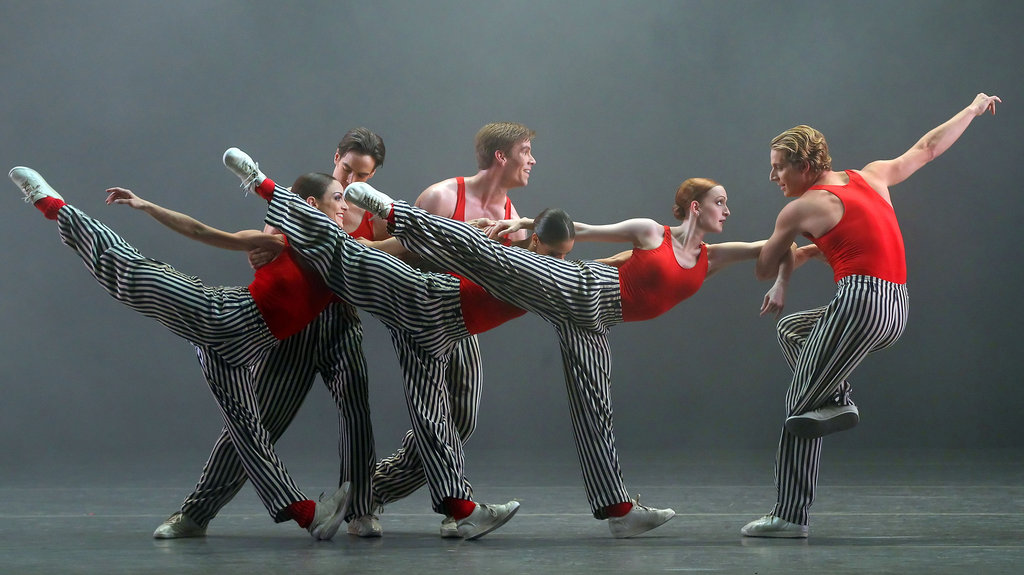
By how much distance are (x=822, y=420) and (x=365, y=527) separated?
4.90 feet

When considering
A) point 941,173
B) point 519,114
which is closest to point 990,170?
point 941,173

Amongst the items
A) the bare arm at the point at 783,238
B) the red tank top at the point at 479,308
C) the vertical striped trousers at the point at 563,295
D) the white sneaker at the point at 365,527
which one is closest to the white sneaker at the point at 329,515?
the white sneaker at the point at 365,527

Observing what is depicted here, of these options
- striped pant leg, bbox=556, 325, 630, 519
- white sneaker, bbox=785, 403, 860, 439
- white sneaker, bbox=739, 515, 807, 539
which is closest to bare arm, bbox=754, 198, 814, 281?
white sneaker, bbox=785, 403, 860, 439

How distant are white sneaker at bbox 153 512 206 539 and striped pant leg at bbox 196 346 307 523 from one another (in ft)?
1.06

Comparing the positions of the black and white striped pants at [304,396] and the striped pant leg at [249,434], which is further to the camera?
the black and white striped pants at [304,396]

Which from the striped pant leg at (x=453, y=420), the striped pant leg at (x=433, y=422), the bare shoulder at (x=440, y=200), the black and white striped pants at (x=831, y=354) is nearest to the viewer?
the black and white striped pants at (x=831, y=354)

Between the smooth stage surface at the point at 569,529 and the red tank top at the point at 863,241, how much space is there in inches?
32.4

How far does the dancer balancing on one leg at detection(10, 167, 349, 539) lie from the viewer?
122 inches

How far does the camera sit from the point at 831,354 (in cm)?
307

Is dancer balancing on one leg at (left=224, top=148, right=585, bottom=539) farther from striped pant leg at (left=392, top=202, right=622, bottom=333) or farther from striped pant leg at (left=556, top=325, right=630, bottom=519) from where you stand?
striped pant leg at (left=556, top=325, right=630, bottom=519)

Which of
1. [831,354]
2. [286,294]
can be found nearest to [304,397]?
[286,294]

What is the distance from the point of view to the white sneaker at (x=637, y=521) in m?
3.15

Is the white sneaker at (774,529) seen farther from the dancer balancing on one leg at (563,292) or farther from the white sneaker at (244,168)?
the white sneaker at (244,168)

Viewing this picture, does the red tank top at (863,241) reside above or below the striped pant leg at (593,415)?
above
